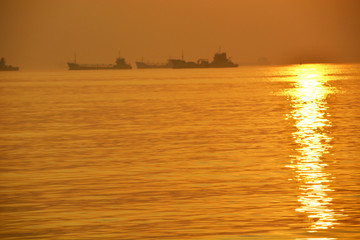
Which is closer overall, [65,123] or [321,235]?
[321,235]

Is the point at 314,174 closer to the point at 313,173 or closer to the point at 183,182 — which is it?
the point at 313,173

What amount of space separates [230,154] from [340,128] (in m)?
9.32

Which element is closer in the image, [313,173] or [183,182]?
[183,182]

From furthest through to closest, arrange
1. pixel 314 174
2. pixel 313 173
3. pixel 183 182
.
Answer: pixel 313 173
pixel 314 174
pixel 183 182

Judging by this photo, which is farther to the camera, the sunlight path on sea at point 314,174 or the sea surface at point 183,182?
the sunlight path on sea at point 314,174

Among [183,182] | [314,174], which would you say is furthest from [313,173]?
[183,182]

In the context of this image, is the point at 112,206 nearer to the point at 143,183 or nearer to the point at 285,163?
the point at 143,183

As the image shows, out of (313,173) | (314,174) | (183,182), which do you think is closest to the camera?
(183,182)

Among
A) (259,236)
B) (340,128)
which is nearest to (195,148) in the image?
(340,128)

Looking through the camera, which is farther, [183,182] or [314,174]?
[314,174]

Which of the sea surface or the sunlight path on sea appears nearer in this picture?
the sea surface

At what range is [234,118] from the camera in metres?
37.2

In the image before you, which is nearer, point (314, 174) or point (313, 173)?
point (314, 174)

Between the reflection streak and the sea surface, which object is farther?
the reflection streak
